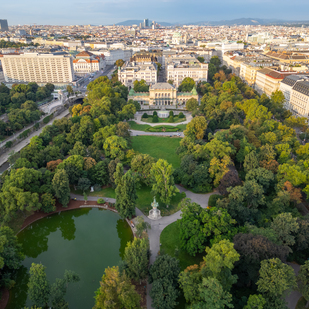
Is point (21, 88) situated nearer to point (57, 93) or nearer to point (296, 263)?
point (57, 93)

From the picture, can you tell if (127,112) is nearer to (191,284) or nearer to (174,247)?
(174,247)

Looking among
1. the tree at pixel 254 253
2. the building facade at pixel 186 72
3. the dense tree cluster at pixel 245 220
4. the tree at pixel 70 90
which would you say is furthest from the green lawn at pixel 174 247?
the building facade at pixel 186 72

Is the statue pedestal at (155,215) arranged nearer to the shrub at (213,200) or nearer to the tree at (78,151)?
the shrub at (213,200)

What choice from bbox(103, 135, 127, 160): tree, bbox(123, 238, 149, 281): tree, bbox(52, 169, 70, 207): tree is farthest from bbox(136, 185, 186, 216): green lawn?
bbox(123, 238, 149, 281): tree

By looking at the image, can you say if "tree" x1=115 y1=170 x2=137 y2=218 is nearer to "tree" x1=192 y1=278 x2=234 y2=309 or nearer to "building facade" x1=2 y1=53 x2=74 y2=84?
"tree" x1=192 y1=278 x2=234 y2=309

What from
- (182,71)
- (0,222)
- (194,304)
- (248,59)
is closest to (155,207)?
(194,304)

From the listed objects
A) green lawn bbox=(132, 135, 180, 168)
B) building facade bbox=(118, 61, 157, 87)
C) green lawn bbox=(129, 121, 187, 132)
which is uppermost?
building facade bbox=(118, 61, 157, 87)
